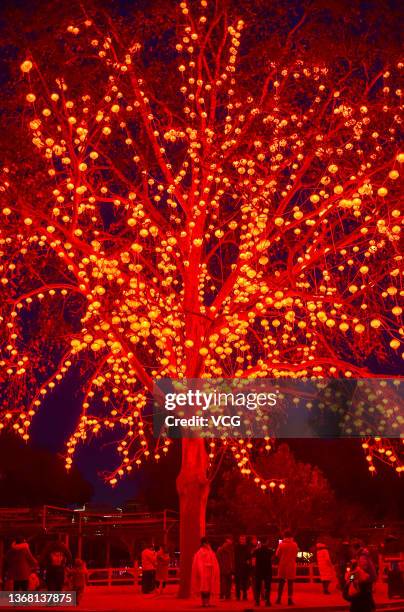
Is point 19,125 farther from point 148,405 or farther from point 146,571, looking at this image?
point 146,571

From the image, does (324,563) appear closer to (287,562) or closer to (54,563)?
(287,562)

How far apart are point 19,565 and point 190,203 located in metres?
7.51

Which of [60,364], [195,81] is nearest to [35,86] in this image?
[195,81]

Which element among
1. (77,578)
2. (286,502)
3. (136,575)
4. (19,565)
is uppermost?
(286,502)

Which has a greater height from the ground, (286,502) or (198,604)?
(286,502)

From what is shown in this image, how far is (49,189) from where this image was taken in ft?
51.8

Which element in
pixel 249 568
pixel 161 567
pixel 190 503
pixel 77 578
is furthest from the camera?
pixel 161 567

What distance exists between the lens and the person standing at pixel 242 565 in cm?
1725

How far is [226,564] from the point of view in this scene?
17.0 meters

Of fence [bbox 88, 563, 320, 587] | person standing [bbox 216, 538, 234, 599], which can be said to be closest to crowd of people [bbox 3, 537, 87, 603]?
person standing [bbox 216, 538, 234, 599]

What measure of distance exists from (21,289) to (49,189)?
2.59 m

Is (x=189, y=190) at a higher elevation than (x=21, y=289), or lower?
higher

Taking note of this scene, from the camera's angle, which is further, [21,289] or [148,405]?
[148,405]

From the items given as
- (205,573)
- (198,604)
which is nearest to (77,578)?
(198,604)
